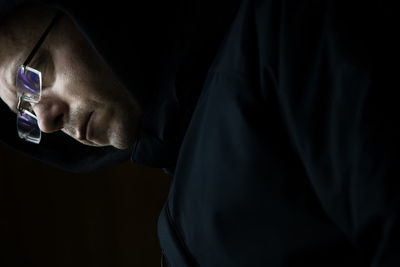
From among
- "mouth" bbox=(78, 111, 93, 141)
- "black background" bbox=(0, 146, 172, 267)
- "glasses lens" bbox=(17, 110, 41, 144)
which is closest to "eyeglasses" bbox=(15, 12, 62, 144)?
"glasses lens" bbox=(17, 110, 41, 144)

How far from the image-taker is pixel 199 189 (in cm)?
68

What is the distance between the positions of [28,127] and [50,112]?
0.60 feet

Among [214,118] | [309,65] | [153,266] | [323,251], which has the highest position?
[309,65]

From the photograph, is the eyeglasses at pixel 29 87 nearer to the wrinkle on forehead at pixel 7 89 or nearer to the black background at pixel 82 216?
the wrinkle on forehead at pixel 7 89

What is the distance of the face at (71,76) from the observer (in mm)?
868

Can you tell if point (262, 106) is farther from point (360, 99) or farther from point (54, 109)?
point (54, 109)

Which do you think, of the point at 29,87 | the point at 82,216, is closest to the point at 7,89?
the point at 29,87

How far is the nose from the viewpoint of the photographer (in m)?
0.92

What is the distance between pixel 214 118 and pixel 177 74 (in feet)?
0.49

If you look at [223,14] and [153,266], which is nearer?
[223,14]

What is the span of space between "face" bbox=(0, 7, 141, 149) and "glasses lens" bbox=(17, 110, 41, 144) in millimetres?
117

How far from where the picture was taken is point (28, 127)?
107 cm

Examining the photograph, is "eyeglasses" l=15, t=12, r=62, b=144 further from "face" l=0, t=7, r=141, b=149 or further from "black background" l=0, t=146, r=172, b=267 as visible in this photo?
"black background" l=0, t=146, r=172, b=267

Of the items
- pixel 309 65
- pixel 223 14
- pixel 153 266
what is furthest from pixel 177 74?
pixel 153 266
